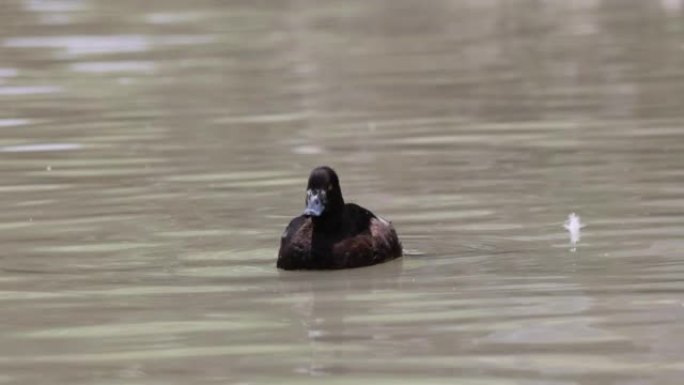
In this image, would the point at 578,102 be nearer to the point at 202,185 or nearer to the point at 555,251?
the point at 202,185

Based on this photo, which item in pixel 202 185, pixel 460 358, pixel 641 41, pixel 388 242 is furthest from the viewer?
pixel 641 41

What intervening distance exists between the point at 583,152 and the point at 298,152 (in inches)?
85.2

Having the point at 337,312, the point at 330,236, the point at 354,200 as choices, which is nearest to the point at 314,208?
the point at 330,236

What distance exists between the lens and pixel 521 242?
11867mm

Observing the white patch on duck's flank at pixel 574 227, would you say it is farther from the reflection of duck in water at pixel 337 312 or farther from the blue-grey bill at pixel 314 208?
the blue-grey bill at pixel 314 208

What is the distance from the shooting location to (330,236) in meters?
11.4

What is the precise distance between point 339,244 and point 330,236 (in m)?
0.08

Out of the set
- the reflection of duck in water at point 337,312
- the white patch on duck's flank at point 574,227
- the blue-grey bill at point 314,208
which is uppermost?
the blue-grey bill at point 314,208

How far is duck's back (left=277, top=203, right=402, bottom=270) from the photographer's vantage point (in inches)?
444

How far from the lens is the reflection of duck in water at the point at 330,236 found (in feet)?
36.9

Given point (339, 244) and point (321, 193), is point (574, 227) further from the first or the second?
point (321, 193)

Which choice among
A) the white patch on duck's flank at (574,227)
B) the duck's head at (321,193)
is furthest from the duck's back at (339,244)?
the white patch on duck's flank at (574,227)


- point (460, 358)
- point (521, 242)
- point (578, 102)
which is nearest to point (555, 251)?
point (521, 242)

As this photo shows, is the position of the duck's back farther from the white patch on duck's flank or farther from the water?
the white patch on duck's flank
